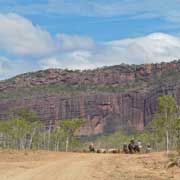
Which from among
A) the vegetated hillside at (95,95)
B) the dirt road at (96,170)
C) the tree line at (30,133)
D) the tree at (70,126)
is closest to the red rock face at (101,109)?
the vegetated hillside at (95,95)

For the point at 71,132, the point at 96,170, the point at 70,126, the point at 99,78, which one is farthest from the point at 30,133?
the point at 99,78

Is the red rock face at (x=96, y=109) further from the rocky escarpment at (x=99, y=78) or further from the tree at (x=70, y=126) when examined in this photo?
the tree at (x=70, y=126)

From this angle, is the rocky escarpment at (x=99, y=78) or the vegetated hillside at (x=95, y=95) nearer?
the vegetated hillside at (x=95, y=95)

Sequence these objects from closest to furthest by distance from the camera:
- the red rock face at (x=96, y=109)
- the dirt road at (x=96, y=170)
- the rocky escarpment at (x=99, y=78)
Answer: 1. the dirt road at (x=96, y=170)
2. the red rock face at (x=96, y=109)
3. the rocky escarpment at (x=99, y=78)

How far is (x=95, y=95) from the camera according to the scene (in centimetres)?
17500

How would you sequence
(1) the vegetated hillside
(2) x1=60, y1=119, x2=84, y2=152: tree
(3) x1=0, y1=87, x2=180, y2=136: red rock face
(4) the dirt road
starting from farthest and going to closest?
(1) the vegetated hillside, (3) x1=0, y1=87, x2=180, y2=136: red rock face, (2) x1=60, y1=119, x2=84, y2=152: tree, (4) the dirt road

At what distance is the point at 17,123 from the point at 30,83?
113 meters

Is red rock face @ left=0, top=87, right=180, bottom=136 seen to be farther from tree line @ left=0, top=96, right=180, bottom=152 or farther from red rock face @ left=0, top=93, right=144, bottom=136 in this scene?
tree line @ left=0, top=96, right=180, bottom=152

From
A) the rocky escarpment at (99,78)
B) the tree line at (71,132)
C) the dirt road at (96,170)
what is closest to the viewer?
the dirt road at (96,170)

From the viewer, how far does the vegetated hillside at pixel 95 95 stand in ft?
578

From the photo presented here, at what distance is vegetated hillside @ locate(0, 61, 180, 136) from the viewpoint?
17612 cm

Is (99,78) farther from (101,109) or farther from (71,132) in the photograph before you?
(71,132)

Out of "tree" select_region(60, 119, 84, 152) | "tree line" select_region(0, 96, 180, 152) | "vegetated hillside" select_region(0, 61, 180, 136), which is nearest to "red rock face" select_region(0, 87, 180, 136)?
"vegetated hillside" select_region(0, 61, 180, 136)

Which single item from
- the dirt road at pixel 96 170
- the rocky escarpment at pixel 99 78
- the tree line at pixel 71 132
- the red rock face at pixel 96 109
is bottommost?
the dirt road at pixel 96 170
